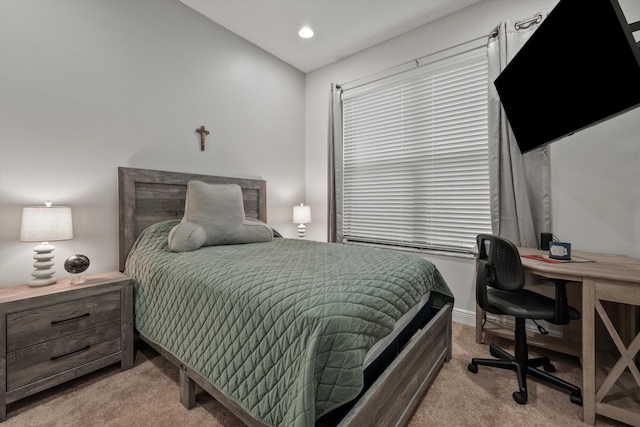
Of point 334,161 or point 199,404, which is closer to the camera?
point 199,404

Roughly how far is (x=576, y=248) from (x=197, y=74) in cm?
355

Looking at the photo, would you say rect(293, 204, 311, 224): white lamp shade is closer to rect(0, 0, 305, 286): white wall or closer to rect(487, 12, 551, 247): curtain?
rect(0, 0, 305, 286): white wall

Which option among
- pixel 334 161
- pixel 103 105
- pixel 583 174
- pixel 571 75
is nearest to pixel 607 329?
pixel 583 174

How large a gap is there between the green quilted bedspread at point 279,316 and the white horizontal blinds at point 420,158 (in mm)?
1049

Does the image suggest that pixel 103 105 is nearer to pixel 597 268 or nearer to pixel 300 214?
pixel 300 214

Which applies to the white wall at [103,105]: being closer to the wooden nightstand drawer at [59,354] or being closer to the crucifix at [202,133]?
the crucifix at [202,133]

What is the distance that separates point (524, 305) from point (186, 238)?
7.26ft

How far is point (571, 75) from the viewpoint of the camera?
1563 millimetres

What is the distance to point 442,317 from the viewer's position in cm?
175

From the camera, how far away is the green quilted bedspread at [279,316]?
90cm

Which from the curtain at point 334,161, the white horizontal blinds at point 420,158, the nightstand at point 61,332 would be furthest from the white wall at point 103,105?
the white horizontal blinds at point 420,158

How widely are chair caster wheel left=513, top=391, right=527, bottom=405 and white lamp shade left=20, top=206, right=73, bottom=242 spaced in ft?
9.05

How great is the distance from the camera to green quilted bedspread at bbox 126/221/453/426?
0.90 meters

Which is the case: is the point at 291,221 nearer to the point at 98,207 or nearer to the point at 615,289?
the point at 98,207
